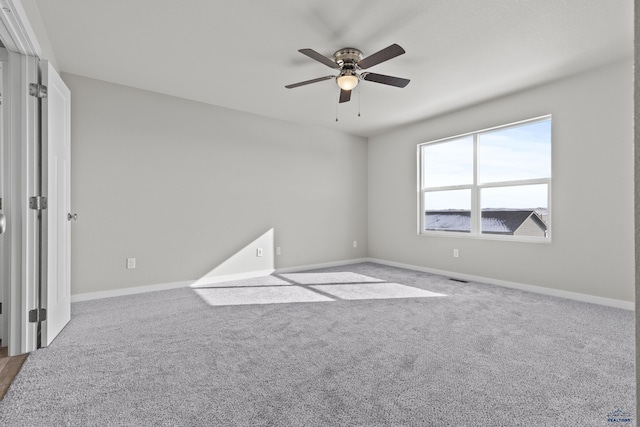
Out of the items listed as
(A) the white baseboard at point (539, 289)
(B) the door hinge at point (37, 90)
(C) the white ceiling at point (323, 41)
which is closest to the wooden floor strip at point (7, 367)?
(B) the door hinge at point (37, 90)

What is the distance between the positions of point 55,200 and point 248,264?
264 cm

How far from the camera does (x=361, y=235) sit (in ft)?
20.1

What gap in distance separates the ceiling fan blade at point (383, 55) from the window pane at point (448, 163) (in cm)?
267

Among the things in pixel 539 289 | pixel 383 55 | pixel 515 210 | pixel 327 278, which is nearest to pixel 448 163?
pixel 515 210

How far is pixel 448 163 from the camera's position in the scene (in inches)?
195

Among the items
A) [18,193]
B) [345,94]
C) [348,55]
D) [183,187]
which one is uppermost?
[348,55]

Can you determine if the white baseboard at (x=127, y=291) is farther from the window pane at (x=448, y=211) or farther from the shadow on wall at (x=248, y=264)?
the window pane at (x=448, y=211)

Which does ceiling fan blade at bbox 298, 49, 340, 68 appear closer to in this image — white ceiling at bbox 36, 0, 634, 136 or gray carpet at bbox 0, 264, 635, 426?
white ceiling at bbox 36, 0, 634, 136

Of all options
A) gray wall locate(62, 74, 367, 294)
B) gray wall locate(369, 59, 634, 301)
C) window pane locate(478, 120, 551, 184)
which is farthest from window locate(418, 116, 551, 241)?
gray wall locate(62, 74, 367, 294)

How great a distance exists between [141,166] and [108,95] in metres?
0.88

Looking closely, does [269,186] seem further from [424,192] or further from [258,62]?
[424,192]

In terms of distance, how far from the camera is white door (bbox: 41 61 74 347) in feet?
7.30

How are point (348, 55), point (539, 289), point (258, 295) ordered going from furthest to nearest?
point (539, 289), point (258, 295), point (348, 55)

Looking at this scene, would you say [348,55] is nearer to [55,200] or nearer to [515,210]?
[55,200]
